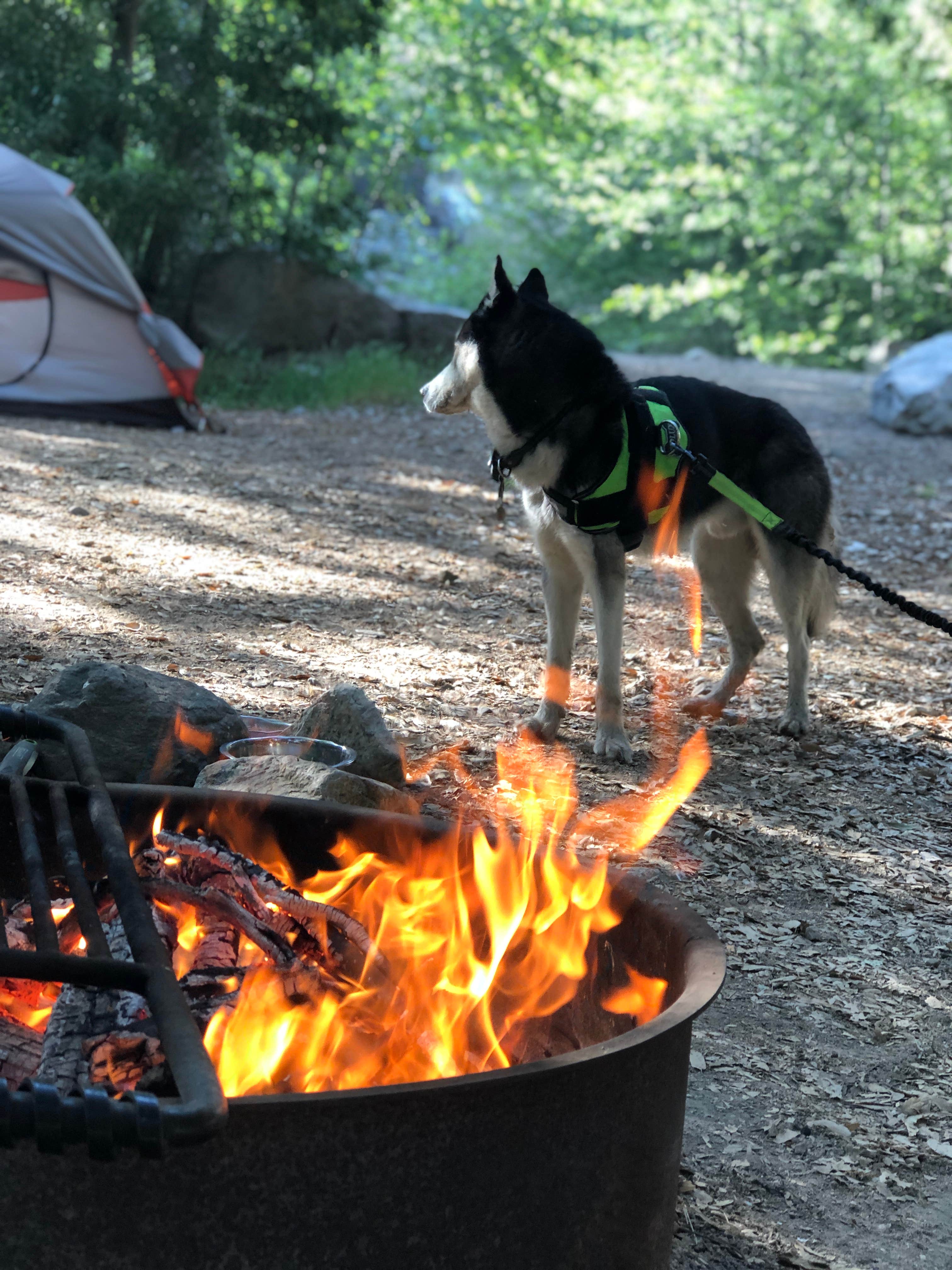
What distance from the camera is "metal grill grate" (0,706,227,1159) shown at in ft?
3.86

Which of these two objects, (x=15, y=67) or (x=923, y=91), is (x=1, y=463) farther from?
(x=923, y=91)

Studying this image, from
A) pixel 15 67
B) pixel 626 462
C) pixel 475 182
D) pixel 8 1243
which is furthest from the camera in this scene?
pixel 475 182

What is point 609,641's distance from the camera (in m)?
4.50

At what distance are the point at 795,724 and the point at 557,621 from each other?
1113 mm

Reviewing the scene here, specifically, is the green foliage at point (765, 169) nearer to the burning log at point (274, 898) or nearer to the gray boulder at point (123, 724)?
the gray boulder at point (123, 724)

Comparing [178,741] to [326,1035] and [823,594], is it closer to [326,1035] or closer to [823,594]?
[326,1035]

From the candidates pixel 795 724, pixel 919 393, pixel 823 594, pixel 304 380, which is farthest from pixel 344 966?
pixel 919 393

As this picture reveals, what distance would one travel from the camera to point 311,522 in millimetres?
7789

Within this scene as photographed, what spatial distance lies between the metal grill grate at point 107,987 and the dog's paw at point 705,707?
3.58m

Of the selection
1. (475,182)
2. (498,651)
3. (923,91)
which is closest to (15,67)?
(498,651)

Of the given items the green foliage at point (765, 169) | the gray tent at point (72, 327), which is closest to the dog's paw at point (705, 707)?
the gray tent at point (72, 327)

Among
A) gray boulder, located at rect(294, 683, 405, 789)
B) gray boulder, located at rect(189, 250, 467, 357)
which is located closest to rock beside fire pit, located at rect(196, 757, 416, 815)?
gray boulder, located at rect(294, 683, 405, 789)

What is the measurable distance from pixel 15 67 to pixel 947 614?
1131 centimetres

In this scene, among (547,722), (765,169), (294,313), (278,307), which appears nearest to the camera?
(547,722)
